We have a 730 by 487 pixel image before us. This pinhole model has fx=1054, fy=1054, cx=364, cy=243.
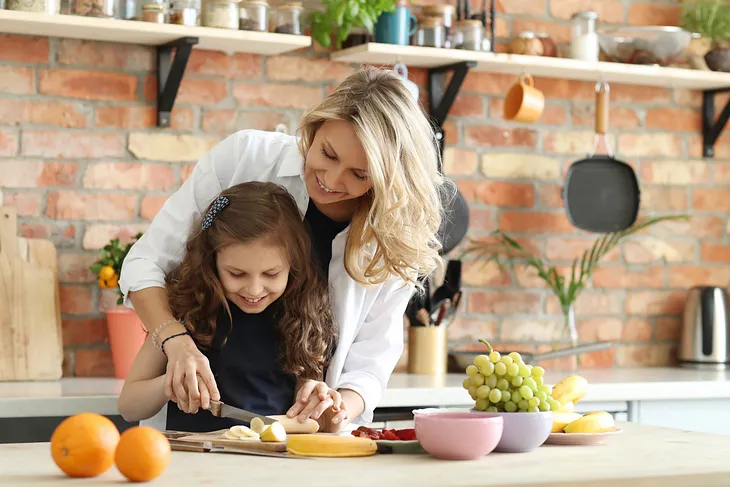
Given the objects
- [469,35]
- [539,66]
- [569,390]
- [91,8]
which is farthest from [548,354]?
[91,8]

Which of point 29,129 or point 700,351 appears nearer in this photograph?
point 29,129

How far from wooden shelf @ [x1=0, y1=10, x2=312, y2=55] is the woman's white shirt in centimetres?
78

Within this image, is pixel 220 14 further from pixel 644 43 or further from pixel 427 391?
pixel 644 43

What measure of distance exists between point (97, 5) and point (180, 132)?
43 centimetres

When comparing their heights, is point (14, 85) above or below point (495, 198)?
above

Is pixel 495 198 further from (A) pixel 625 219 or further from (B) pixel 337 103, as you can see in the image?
(B) pixel 337 103

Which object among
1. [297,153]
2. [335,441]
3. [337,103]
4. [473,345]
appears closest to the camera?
[335,441]

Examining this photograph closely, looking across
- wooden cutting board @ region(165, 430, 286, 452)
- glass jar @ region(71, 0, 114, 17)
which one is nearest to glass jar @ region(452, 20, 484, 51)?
glass jar @ region(71, 0, 114, 17)

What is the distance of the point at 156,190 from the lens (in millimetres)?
2854

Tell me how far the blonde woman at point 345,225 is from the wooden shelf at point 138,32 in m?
0.77

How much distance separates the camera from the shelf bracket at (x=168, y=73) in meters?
2.70

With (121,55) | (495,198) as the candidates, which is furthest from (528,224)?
(121,55)

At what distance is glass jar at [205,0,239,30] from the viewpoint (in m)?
2.70

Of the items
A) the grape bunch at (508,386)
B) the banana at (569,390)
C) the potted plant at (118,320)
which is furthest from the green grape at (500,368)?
the potted plant at (118,320)
